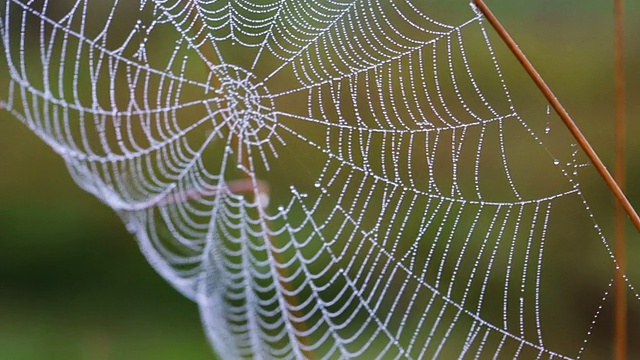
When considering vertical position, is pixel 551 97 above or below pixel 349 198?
below

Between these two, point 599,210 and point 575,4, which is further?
point 575,4

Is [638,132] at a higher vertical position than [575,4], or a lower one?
lower

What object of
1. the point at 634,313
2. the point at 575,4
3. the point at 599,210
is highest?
the point at 575,4

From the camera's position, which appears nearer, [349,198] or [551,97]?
[551,97]

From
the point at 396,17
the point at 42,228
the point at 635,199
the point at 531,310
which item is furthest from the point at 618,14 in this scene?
the point at 42,228

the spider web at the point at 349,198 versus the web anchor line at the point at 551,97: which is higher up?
the spider web at the point at 349,198

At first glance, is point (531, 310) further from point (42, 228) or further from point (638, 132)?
point (42, 228)

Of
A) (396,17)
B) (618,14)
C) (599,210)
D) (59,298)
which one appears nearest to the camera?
(618,14)

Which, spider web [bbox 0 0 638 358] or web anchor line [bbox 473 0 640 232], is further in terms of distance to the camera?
spider web [bbox 0 0 638 358]

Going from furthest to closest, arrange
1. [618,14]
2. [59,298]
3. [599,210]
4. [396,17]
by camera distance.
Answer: [59,298] < [599,210] < [396,17] < [618,14]

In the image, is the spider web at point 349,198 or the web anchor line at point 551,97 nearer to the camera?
the web anchor line at point 551,97

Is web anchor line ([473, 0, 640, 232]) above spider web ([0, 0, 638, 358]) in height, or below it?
below
